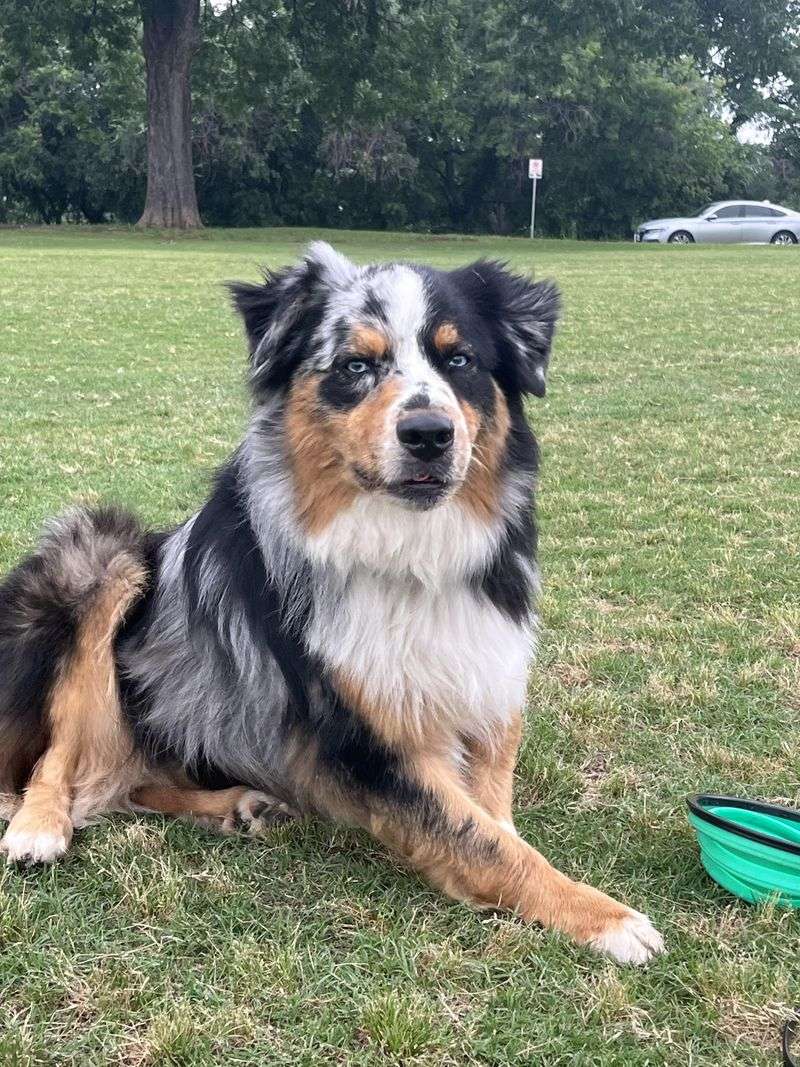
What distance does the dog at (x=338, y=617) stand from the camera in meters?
3.07

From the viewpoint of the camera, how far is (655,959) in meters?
2.66

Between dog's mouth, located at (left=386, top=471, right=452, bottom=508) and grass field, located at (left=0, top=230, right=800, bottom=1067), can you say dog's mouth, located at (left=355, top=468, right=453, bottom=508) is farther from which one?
grass field, located at (left=0, top=230, right=800, bottom=1067)

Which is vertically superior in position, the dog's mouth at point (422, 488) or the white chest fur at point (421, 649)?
the dog's mouth at point (422, 488)

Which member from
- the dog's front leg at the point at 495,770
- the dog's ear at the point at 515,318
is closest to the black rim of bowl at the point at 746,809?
the dog's front leg at the point at 495,770

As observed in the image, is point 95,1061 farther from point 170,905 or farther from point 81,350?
point 81,350

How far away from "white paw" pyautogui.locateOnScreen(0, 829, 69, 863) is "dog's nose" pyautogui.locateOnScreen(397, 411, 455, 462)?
1.67 meters

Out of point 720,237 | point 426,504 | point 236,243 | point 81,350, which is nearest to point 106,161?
point 236,243

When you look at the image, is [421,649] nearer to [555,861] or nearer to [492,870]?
[492,870]

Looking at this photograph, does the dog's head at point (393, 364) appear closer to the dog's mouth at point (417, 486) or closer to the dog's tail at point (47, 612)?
the dog's mouth at point (417, 486)

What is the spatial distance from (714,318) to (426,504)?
1361cm

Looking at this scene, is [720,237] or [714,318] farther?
[720,237]

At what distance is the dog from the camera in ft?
10.1

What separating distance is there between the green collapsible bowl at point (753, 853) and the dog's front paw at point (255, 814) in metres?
1.34

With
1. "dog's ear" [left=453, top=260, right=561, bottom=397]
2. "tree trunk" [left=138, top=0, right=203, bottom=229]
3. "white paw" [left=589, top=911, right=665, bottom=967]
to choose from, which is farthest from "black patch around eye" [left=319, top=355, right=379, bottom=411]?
"tree trunk" [left=138, top=0, right=203, bottom=229]
